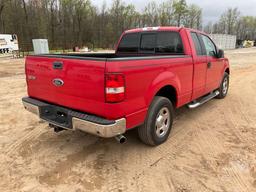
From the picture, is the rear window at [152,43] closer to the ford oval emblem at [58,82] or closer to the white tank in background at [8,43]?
the ford oval emblem at [58,82]

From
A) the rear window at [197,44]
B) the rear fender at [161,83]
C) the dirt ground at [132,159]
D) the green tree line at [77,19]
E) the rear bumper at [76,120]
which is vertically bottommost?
the dirt ground at [132,159]

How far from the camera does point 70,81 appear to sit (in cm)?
305

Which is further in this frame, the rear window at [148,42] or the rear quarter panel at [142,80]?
the rear window at [148,42]

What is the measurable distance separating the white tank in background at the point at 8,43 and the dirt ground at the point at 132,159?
31339 millimetres

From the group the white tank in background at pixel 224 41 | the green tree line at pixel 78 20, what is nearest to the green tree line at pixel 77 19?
the green tree line at pixel 78 20

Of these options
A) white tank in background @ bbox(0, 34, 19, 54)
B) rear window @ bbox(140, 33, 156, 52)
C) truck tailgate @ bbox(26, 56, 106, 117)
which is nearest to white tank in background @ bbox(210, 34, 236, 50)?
white tank in background @ bbox(0, 34, 19, 54)

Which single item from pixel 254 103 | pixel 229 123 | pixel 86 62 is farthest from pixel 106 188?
pixel 254 103

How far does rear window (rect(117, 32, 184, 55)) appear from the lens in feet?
14.6

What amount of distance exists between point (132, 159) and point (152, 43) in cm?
246

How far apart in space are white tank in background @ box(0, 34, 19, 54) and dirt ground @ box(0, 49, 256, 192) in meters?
31.3

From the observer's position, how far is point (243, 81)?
376 inches

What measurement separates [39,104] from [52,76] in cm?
57

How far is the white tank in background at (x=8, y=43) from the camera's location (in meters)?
31.9

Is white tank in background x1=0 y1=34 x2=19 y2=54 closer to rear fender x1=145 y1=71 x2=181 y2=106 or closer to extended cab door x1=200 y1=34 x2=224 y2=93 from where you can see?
extended cab door x1=200 y1=34 x2=224 y2=93
